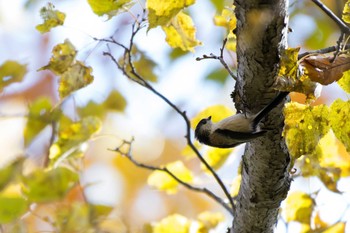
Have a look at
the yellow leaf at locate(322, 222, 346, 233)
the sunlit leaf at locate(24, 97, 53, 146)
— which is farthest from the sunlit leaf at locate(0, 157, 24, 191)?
the yellow leaf at locate(322, 222, 346, 233)

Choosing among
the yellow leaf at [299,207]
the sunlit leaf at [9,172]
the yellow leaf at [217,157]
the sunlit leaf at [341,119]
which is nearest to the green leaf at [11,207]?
the sunlit leaf at [9,172]

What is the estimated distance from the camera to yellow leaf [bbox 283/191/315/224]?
61.6 inches

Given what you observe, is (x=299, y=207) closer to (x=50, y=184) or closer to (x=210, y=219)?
(x=210, y=219)

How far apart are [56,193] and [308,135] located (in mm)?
800

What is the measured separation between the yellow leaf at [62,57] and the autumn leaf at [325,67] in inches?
23.5

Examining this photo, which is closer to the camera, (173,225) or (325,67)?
(325,67)

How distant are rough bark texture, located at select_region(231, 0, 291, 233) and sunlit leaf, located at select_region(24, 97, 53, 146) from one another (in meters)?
0.83

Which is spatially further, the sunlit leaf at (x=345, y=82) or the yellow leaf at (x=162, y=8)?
the yellow leaf at (x=162, y=8)

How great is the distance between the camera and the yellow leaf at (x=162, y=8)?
1152 millimetres

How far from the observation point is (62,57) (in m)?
1.37

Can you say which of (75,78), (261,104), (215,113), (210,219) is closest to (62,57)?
(75,78)

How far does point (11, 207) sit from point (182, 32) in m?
0.61

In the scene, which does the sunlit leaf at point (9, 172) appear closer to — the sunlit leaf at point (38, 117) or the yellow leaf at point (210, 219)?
the sunlit leaf at point (38, 117)

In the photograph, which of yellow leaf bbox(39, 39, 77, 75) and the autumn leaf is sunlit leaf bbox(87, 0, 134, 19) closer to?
yellow leaf bbox(39, 39, 77, 75)
